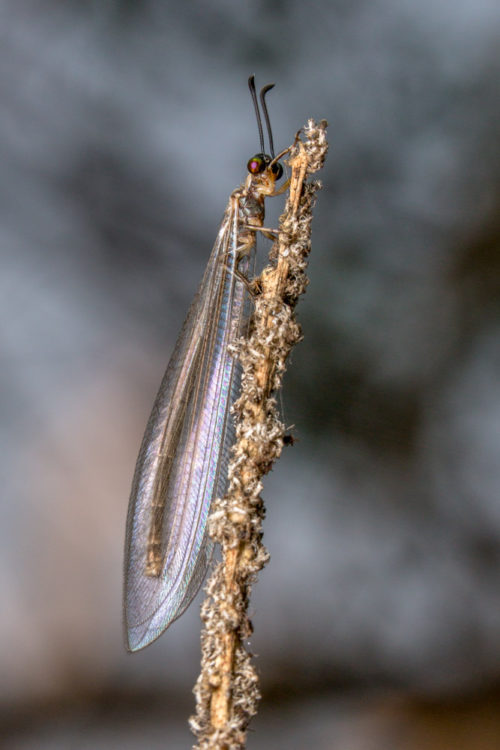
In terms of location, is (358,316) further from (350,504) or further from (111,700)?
(111,700)

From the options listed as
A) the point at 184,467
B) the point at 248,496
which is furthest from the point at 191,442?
the point at 248,496

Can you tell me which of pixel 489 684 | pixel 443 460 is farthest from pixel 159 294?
pixel 489 684

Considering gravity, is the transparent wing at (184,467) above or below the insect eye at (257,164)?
below

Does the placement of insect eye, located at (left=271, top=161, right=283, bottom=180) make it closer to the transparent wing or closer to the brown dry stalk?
the transparent wing

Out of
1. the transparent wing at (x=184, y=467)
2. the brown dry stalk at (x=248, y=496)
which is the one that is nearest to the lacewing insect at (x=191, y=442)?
the transparent wing at (x=184, y=467)

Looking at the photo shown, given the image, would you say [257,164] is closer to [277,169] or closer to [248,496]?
[277,169]

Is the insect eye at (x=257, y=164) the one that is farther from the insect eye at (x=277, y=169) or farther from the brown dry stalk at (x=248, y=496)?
the brown dry stalk at (x=248, y=496)
